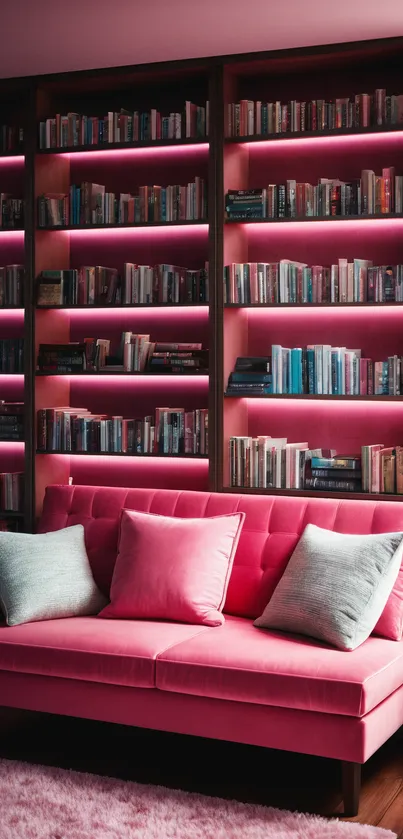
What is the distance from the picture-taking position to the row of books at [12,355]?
5246 millimetres

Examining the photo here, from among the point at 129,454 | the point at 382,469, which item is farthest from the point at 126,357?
the point at 382,469

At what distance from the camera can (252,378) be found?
482 centimetres

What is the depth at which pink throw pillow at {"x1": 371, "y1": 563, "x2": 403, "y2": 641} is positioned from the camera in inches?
146

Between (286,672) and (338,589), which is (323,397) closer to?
(338,589)

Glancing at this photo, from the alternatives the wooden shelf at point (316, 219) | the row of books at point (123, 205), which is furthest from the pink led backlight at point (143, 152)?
the wooden shelf at point (316, 219)

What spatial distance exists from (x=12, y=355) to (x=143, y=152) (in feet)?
4.19

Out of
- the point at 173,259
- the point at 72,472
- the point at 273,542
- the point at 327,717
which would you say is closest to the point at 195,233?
the point at 173,259

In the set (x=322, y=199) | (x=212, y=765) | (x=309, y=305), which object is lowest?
(x=212, y=765)

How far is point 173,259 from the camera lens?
5.24 metres

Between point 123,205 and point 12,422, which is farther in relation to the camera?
point 12,422

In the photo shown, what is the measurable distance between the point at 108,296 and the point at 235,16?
153cm

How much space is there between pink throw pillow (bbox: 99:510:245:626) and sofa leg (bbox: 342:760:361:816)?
34.3 inches

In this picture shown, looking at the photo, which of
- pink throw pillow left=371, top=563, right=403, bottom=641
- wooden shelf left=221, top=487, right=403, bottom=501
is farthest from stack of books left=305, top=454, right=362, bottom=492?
pink throw pillow left=371, top=563, right=403, bottom=641

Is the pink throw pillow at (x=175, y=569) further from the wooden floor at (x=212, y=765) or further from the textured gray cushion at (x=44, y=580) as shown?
the wooden floor at (x=212, y=765)
